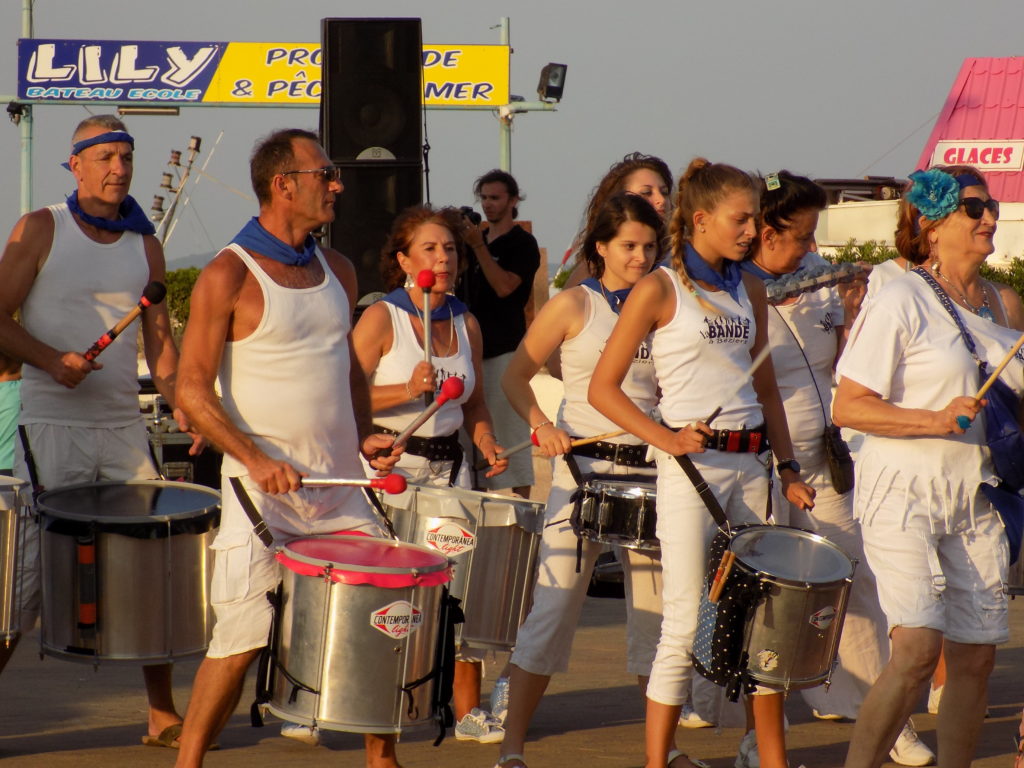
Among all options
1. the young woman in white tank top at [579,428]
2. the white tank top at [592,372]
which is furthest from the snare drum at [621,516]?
the white tank top at [592,372]

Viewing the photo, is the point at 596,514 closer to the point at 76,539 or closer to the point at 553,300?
the point at 553,300

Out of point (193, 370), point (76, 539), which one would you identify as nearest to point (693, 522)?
point (193, 370)

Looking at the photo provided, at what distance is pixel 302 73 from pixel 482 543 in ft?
80.8

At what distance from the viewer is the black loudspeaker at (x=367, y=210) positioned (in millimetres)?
8828

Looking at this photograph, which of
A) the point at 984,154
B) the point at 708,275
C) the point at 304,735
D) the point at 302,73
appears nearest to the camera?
the point at 708,275

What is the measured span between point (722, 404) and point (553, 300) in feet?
→ 2.79

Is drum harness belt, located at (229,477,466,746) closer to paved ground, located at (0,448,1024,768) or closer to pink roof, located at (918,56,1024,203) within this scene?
paved ground, located at (0,448,1024,768)

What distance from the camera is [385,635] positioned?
13.0 ft

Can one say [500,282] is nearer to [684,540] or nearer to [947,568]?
[684,540]

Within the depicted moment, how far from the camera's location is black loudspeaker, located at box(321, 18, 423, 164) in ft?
28.9

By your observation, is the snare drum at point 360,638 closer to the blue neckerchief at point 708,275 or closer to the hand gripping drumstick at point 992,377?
the blue neckerchief at point 708,275

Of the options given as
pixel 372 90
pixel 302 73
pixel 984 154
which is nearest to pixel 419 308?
pixel 372 90

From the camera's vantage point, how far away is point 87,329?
5258 millimetres

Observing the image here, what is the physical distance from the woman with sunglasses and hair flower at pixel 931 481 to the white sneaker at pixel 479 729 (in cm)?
166
